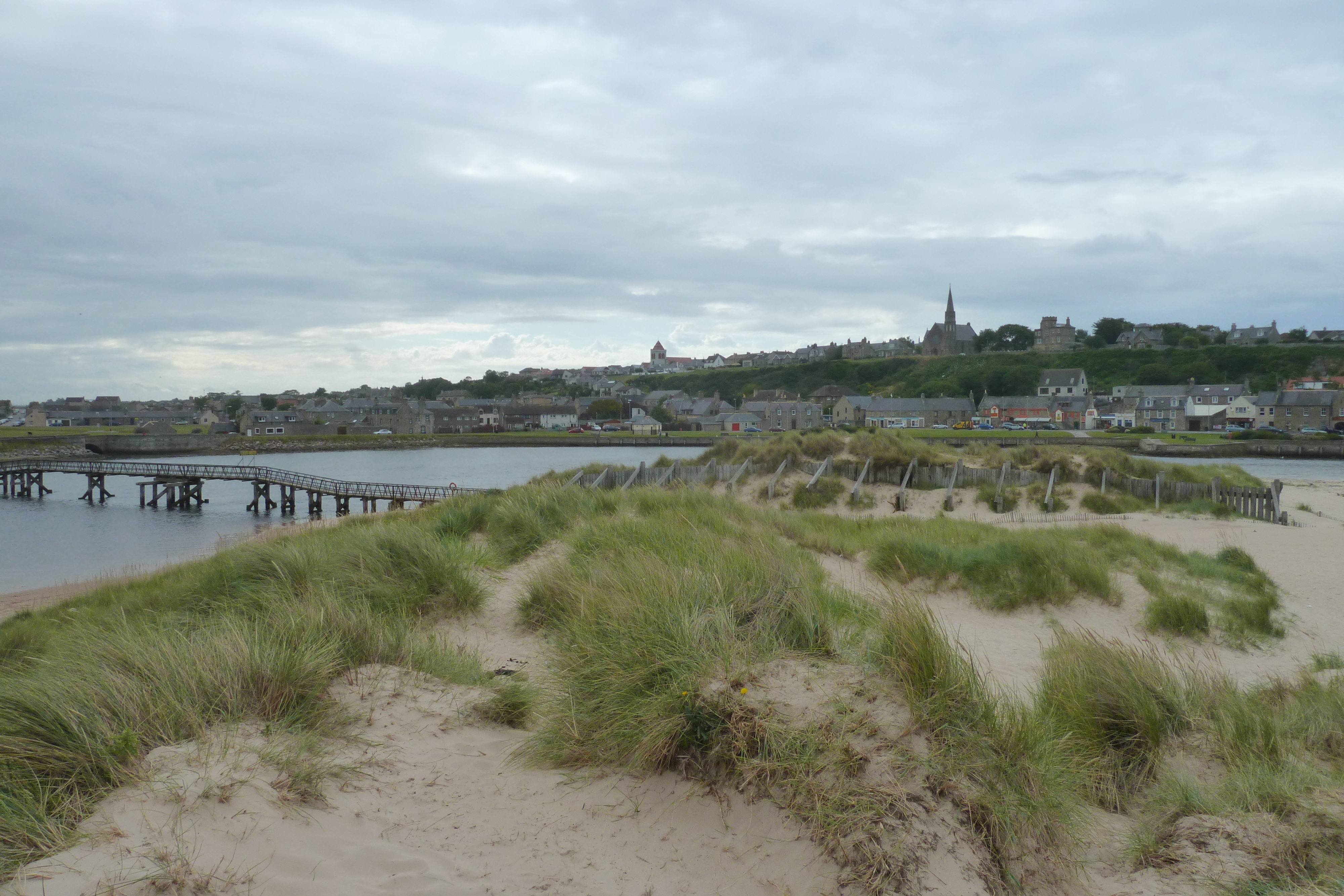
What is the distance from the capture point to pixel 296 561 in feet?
26.8

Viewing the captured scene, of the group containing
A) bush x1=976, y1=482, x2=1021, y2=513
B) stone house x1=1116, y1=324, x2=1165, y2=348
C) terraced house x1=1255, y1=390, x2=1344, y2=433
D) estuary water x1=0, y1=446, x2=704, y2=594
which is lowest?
estuary water x1=0, y1=446, x2=704, y2=594

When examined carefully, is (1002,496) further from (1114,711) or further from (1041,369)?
(1041,369)

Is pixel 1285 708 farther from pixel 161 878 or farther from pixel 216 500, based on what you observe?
pixel 216 500

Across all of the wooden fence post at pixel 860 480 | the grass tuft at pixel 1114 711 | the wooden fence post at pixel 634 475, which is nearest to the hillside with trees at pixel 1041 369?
the wooden fence post at pixel 860 480

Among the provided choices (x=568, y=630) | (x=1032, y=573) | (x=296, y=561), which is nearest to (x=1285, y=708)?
(x=1032, y=573)

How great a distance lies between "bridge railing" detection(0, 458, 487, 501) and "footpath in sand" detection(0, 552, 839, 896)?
981 inches

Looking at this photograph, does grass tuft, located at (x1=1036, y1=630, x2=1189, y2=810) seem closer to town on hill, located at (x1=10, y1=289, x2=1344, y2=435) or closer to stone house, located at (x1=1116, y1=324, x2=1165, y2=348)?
town on hill, located at (x1=10, y1=289, x2=1344, y2=435)

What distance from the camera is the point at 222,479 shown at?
44.8 metres

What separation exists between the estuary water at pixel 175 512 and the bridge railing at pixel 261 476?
186 cm

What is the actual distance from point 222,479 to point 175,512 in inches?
160

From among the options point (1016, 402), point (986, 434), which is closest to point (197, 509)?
point (986, 434)

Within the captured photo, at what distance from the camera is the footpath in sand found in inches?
121

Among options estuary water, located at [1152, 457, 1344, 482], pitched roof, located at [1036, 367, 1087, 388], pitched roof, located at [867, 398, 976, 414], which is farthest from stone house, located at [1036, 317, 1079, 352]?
estuary water, located at [1152, 457, 1344, 482]

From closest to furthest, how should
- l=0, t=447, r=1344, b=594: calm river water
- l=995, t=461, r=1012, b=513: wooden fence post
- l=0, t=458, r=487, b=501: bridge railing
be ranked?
1. l=995, t=461, r=1012, b=513: wooden fence post
2. l=0, t=447, r=1344, b=594: calm river water
3. l=0, t=458, r=487, b=501: bridge railing
